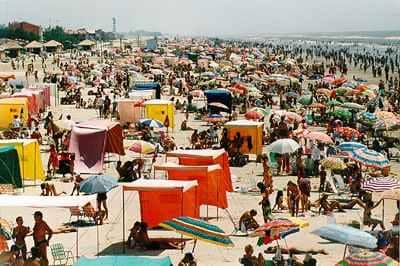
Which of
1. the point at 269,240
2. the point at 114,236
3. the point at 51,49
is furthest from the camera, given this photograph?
the point at 51,49

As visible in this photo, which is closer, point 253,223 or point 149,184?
point 149,184

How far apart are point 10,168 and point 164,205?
16.8 feet

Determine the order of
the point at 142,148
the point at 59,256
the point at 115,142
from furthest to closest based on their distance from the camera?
the point at 115,142 → the point at 142,148 → the point at 59,256

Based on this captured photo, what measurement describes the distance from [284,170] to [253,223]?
6601 mm

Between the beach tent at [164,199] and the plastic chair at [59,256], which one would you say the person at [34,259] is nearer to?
the plastic chair at [59,256]

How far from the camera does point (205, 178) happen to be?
549 inches

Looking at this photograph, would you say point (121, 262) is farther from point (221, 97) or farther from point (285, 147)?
point (221, 97)

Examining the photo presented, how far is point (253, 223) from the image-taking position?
13.1 m

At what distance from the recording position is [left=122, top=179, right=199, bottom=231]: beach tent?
12137 mm

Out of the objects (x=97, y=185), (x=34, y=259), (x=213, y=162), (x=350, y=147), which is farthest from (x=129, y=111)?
(x=34, y=259)

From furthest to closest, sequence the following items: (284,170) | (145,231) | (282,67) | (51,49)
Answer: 1. (51,49)
2. (282,67)
3. (284,170)
4. (145,231)

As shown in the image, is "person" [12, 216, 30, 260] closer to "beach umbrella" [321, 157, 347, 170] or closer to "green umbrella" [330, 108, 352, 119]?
"beach umbrella" [321, 157, 347, 170]

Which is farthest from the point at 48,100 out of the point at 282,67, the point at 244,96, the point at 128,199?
the point at 282,67

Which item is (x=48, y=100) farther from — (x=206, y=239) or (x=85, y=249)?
(x=206, y=239)
